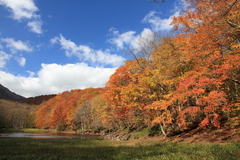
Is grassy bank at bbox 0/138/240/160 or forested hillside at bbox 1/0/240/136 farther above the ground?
forested hillside at bbox 1/0/240/136

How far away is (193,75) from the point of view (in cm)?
1473

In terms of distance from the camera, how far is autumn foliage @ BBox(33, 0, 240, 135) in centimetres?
A: 1152

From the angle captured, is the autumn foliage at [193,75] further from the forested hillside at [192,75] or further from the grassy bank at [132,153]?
the grassy bank at [132,153]

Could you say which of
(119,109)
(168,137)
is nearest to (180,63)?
(168,137)

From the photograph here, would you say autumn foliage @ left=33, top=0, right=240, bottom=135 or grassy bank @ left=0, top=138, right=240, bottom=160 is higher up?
autumn foliage @ left=33, top=0, right=240, bottom=135

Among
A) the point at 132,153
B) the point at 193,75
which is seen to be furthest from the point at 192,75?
the point at 132,153

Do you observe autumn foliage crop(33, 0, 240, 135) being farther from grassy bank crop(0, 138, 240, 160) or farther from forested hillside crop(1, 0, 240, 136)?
grassy bank crop(0, 138, 240, 160)

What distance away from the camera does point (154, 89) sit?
2136 centimetres

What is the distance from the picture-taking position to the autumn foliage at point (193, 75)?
37.8 feet

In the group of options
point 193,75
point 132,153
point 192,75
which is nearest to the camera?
point 132,153

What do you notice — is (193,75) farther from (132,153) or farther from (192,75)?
(132,153)

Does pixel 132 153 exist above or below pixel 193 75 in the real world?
below

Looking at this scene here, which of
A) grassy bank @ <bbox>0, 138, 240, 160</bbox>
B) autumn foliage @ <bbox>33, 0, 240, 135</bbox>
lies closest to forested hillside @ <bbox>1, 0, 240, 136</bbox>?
autumn foliage @ <bbox>33, 0, 240, 135</bbox>

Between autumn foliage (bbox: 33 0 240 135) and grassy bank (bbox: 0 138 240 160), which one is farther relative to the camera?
autumn foliage (bbox: 33 0 240 135)
